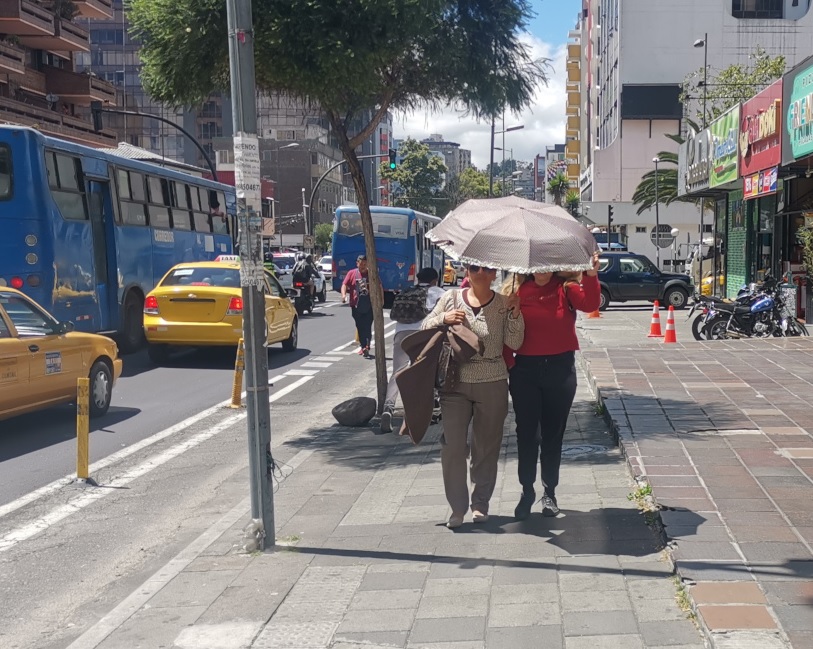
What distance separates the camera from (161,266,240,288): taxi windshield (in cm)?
1742

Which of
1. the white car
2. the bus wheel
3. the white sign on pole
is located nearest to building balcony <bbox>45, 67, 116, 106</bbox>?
the white car

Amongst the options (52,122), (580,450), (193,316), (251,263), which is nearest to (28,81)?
(52,122)

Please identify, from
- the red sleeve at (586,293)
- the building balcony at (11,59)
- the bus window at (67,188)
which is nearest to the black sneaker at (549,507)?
the red sleeve at (586,293)

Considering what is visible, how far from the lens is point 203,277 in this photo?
57.4 ft

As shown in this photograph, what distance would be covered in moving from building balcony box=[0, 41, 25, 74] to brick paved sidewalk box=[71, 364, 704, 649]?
1246 inches

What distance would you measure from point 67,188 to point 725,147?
1653 cm

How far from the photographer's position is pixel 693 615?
15.1 feet

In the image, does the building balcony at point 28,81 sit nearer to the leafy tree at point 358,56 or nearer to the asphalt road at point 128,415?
the asphalt road at point 128,415

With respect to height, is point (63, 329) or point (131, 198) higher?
point (131, 198)

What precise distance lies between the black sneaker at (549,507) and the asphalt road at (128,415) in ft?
13.5

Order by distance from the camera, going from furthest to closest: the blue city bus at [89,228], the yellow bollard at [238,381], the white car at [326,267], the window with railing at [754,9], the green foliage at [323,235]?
the green foliage at [323,235], the window with railing at [754,9], the white car at [326,267], the blue city bus at [89,228], the yellow bollard at [238,381]

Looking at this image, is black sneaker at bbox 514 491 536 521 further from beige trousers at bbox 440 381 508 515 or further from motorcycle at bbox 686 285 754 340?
motorcycle at bbox 686 285 754 340

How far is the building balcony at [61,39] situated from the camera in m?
40.0

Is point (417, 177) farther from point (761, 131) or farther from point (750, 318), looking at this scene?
point (750, 318)
